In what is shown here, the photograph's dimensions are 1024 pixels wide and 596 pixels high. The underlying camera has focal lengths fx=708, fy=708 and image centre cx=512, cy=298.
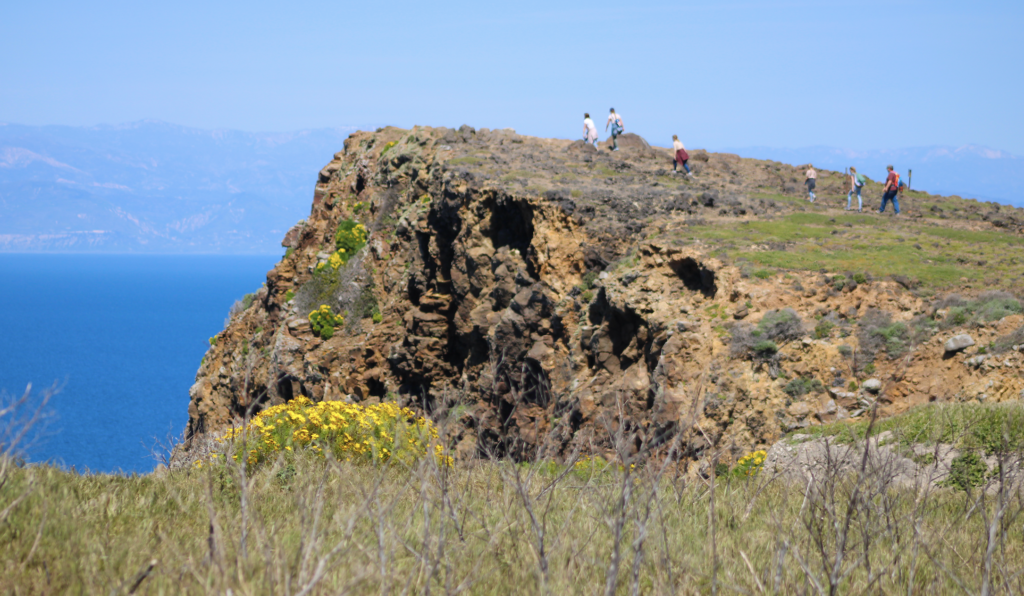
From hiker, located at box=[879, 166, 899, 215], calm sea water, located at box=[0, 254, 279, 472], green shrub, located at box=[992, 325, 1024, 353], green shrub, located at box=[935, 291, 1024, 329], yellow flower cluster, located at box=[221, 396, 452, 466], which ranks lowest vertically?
calm sea water, located at box=[0, 254, 279, 472]

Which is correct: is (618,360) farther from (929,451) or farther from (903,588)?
(903,588)

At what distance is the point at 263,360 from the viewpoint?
2572cm

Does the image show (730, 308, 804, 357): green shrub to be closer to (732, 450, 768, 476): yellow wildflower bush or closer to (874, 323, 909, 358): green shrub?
(874, 323, 909, 358): green shrub

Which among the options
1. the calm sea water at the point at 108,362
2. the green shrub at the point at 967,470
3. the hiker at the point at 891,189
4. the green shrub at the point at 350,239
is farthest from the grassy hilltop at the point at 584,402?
the calm sea water at the point at 108,362

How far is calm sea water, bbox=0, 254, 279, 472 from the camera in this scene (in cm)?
4903

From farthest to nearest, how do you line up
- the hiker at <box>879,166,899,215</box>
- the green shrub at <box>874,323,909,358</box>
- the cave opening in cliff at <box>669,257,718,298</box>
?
the hiker at <box>879,166,899,215</box>, the cave opening in cliff at <box>669,257,718,298</box>, the green shrub at <box>874,323,909,358</box>

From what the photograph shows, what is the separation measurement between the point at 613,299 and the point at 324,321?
12.5m

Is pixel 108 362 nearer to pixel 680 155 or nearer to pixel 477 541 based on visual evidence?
pixel 680 155

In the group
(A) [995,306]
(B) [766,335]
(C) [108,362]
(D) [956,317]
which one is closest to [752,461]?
(B) [766,335]

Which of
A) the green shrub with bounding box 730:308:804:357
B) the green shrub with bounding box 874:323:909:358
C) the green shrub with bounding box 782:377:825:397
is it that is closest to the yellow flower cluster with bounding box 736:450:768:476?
the green shrub with bounding box 782:377:825:397

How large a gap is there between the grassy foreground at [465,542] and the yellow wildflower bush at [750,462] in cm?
309

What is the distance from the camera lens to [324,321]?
81.0ft

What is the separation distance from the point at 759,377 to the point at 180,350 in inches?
4134

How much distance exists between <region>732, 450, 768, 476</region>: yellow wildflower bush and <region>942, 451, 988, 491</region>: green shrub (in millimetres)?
2416
